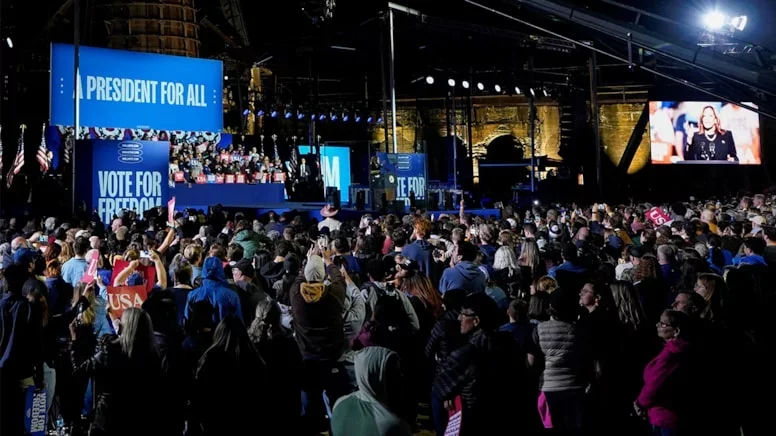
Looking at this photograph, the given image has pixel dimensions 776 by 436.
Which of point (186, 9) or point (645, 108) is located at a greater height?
point (186, 9)

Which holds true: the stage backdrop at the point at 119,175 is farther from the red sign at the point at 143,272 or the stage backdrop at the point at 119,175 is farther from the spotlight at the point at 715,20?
the spotlight at the point at 715,20

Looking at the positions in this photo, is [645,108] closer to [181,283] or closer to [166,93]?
[166,93]

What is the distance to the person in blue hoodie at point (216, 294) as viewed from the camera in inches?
285

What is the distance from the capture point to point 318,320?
23.4 ft

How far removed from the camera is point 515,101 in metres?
42.2

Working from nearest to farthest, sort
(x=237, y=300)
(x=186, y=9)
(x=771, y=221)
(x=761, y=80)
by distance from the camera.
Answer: (x=237, y=300) < (x=771, y=221) < (x=761, y=80) < (x=186, y=9)

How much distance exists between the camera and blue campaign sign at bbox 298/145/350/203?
3494 centimetres

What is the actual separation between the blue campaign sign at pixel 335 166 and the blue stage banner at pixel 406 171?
34.9 feet

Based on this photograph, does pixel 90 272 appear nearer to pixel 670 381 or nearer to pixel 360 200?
pixel 670 381

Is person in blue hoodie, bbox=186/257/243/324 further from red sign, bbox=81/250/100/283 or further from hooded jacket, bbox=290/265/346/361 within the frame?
red sign, bbox=81/250/100/283

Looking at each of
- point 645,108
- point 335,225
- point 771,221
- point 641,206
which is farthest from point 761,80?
point 645,108

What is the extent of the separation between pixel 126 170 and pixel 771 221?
462 inches

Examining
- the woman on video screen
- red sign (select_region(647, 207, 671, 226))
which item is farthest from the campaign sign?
the woman on video screen

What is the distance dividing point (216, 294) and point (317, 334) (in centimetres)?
98
